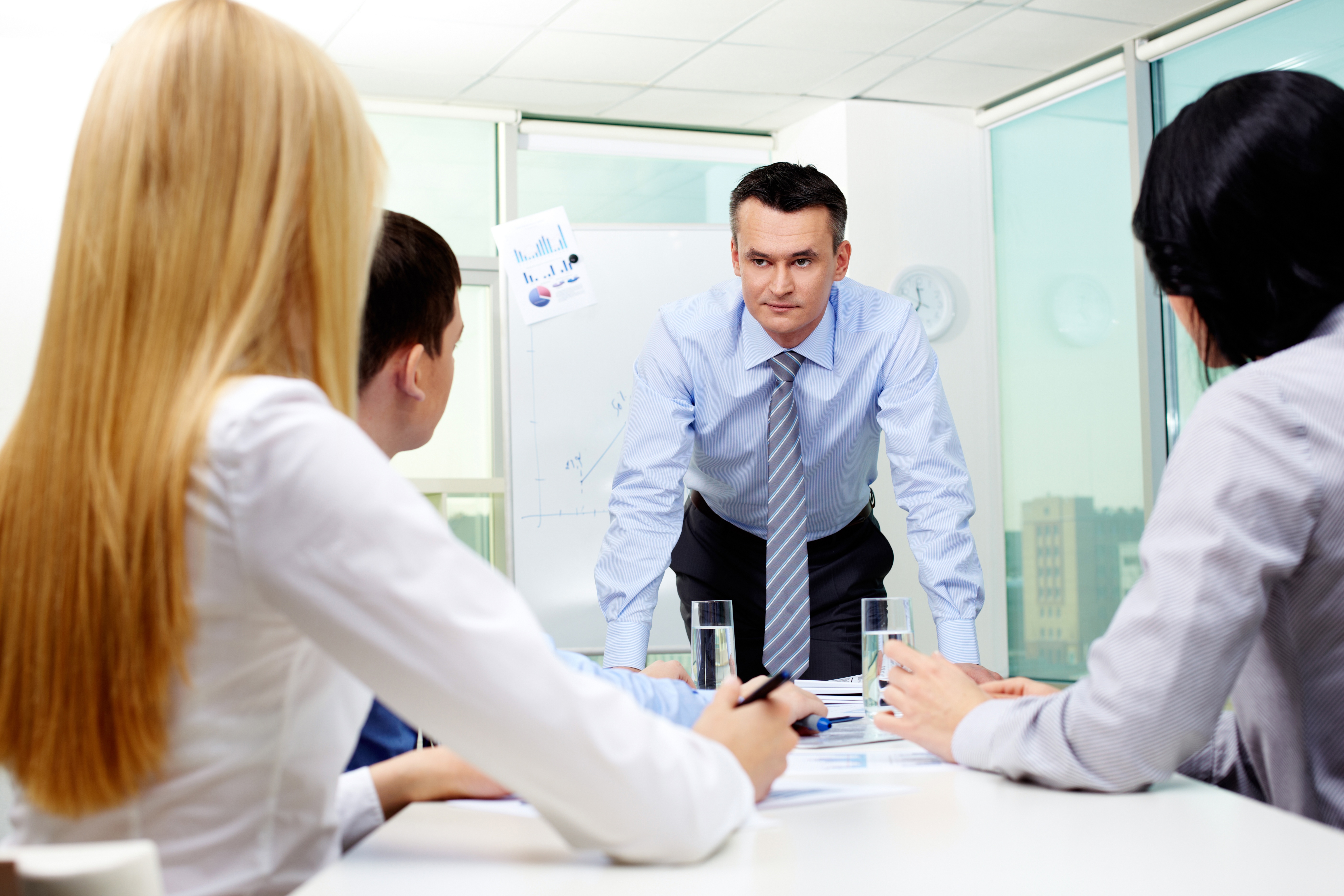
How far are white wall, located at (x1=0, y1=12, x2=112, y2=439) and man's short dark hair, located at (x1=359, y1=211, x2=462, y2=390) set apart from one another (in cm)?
306

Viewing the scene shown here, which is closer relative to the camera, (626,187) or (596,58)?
(596,58)

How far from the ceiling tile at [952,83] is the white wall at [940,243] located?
72 mm

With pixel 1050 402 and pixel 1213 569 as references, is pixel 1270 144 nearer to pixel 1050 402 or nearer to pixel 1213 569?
pixel 1213 569

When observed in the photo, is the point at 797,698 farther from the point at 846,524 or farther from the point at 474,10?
the point at 474,10

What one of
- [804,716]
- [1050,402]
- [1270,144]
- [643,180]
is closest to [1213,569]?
[1270,144]

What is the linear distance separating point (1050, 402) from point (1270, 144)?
3.69m

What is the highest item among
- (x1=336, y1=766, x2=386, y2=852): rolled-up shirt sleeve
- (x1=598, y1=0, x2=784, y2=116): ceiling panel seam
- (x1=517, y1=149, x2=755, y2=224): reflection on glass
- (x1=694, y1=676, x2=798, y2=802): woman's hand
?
(x1=598, y1=0, x2=784, y2=116): ceiling panel seam

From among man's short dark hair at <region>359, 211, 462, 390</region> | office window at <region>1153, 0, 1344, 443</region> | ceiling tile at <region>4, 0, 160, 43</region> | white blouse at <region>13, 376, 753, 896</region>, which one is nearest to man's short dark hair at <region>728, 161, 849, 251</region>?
office window at <region>1153, 0, 1344, 443</region>

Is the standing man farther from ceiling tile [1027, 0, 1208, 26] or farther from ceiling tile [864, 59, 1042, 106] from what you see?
ceiling tile [864, 59, 1042, 106]

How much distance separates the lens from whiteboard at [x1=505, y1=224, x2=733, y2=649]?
431 centimetres

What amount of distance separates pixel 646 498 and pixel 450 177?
2874mm

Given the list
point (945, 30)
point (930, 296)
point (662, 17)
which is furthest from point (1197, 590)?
point (930, 296)

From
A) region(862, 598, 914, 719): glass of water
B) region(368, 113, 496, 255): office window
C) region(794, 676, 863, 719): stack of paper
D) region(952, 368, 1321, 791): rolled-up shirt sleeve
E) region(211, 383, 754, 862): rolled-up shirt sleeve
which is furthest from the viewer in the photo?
region(368, 113, 496, 255): office window

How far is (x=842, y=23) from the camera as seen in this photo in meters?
3.86
